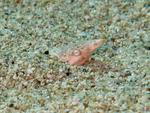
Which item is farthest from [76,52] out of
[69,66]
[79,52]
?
[69,66]

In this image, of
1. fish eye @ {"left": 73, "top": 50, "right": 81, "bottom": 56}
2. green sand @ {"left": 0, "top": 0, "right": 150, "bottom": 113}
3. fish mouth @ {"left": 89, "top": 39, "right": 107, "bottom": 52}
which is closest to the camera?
green sand @ {"left": 0, "top": 0, "right": 150, "bottom": 113}

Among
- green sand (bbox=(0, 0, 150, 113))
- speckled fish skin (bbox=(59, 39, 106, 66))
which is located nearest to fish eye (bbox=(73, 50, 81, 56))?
speckled fish skin (bbox=(59, 39, 106, 66))

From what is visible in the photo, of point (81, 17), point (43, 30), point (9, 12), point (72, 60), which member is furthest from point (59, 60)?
point (9, 12)

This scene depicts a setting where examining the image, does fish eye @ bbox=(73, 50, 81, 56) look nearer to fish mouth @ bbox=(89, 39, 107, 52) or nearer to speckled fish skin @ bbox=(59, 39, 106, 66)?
speckled fish skin @ bbox=(59, 39, 106, 66)

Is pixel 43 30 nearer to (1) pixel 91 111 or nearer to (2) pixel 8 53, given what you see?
(2) pixel 8 53

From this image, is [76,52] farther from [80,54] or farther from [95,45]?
[95,45]

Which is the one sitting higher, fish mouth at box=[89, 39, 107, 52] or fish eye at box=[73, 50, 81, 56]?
fish mouth at box=[89, 39, 107, 52]
